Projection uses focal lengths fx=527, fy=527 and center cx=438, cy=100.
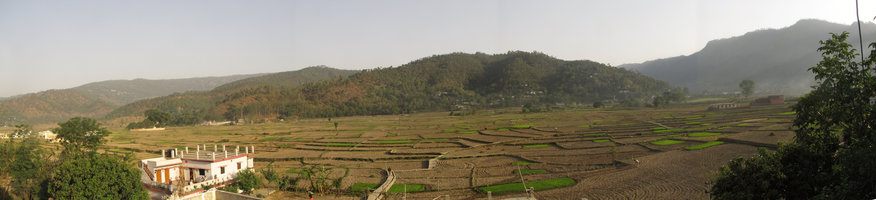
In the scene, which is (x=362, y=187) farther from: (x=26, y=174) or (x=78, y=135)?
(x=78, y=135)

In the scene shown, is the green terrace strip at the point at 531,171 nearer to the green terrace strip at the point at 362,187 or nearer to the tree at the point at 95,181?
the green terrace strip at the point at 362,187

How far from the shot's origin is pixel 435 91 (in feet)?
461

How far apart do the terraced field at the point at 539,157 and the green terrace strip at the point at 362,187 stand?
0.05 metres

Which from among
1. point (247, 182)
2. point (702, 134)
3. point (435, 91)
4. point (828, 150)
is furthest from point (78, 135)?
point (435, 91)

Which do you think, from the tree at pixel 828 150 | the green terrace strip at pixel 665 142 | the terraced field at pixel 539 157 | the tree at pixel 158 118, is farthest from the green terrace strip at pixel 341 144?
the tree at pixel 158 118

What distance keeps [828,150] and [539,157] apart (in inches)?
979

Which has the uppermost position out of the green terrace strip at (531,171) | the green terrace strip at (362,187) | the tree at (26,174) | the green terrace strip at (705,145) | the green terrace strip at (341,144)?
the tree at (26,174)

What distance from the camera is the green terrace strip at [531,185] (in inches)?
982

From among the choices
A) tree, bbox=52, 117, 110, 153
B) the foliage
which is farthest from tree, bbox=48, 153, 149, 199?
tree, bbox=52, 117, 110, 153

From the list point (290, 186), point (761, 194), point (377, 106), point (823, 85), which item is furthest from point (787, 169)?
point (377, 106)

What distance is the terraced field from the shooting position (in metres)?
25.2

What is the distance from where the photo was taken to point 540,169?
31656 millimetres

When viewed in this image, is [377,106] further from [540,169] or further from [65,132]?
[540,169]

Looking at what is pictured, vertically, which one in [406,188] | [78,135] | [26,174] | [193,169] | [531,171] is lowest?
[406,188]
